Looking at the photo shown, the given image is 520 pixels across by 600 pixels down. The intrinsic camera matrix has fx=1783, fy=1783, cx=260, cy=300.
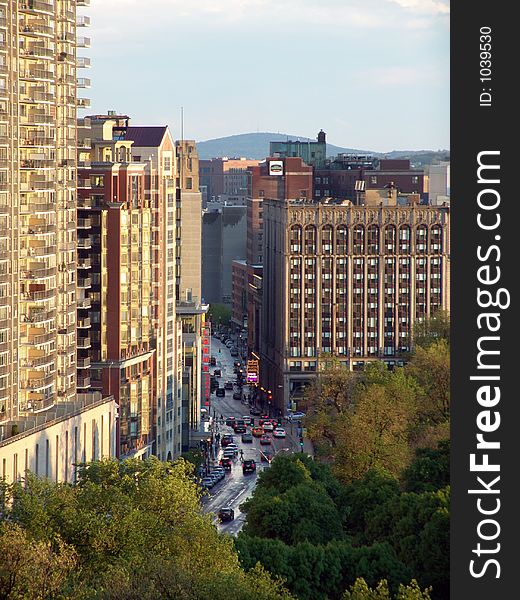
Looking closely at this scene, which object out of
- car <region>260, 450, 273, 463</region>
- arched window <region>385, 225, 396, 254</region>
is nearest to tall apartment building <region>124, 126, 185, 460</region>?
car <region>260, 450, 273, 463</region>

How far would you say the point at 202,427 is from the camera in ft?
480

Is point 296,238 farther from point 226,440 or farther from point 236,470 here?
point 236,470

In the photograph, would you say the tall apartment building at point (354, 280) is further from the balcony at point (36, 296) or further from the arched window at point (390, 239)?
the balcony at point (36, 296)

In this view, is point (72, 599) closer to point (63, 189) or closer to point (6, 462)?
point (6, 462)

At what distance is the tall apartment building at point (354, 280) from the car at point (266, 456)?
25.7 m

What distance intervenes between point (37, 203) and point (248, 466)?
50152 millimetres

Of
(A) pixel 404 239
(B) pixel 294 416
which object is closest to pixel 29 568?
(B) pixel 294 416

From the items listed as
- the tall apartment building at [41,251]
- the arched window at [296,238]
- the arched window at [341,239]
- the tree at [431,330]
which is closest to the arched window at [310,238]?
the arched window at [296,238]

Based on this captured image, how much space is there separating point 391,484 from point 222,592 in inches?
1370

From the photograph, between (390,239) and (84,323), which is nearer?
(84,323)

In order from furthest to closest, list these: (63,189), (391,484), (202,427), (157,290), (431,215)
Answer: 1. (431,215)
2. (202,427)
3. (157,290)
4. (63,189)
5. (391,484)

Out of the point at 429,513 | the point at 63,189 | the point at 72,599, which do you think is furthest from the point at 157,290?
the point at 72,599

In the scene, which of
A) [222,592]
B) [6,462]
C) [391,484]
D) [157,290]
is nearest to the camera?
[222,592]

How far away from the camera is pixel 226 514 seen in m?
111
